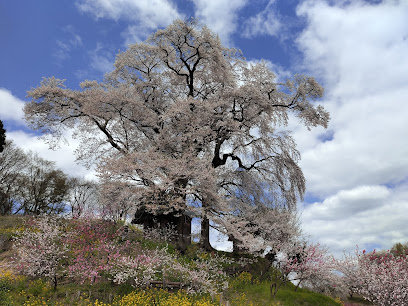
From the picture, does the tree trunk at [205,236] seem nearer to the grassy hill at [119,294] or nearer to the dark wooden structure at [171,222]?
the dark wooden structure at [171,222]

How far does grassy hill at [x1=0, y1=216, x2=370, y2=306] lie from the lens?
14188 millimetres

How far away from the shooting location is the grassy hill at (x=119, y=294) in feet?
46.5

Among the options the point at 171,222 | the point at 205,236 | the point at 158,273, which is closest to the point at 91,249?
the point at 158,273

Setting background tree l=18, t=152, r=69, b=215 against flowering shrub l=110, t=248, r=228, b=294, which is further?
background tree l=18, t=152, r=69, b=215

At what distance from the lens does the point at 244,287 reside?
19.4m

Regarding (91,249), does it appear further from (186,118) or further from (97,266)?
(186,118)

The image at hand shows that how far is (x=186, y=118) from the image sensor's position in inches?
879

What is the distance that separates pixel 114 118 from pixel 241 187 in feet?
35.8

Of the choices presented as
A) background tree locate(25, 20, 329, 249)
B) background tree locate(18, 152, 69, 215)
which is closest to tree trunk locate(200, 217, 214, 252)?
background tree locate(25, 20, 329, 249)

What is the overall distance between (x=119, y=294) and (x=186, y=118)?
11.7 meters

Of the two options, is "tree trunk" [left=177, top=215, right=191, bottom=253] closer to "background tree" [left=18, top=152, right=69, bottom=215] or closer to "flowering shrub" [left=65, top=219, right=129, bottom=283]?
"flowering shrub" [left=65, top=219, right=129, bottom=283]

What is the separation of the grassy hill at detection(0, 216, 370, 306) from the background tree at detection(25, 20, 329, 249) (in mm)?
4723

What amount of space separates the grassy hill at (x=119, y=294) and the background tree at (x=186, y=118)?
472cm

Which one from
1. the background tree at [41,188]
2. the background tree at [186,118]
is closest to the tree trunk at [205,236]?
the background tree at [186,118]
